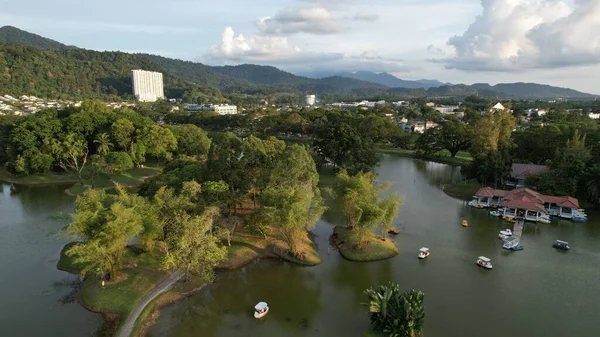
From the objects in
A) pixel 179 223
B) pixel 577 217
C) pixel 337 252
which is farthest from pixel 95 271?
pixel 577 217

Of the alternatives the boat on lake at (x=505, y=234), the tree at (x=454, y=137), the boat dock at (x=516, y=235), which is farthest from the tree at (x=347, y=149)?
the tree at (x=454, y=137)

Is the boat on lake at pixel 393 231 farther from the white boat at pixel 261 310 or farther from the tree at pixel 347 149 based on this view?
the white boat at pixel 261 310

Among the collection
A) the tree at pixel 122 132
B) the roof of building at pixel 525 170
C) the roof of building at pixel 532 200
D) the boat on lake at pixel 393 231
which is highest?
the tree at pixel 122 132

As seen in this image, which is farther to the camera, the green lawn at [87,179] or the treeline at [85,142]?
the treeline at [85,142]

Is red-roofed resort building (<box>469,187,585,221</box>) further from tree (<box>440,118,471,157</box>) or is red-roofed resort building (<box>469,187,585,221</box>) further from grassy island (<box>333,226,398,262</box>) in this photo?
tree (<box>440,118,471,157</box>)

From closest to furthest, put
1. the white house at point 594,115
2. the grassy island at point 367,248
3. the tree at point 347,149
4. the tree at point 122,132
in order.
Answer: the grassy island at point 367,248 → the tree at point 347,149 → the tree at point 122,132 → the white house at point 594,115

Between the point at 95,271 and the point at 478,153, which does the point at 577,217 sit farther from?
the point at 95,271

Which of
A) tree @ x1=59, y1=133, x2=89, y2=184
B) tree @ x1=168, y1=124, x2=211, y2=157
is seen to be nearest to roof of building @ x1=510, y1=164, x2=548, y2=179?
tree @ x1=168, y1=124, x2=211, y2=157
